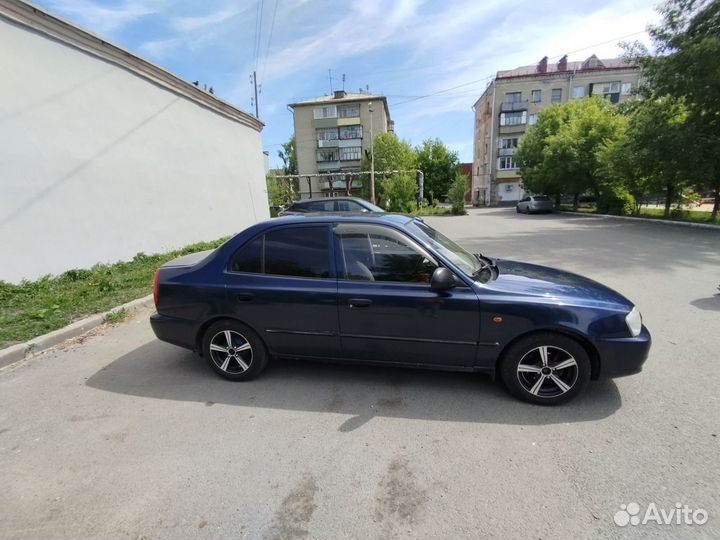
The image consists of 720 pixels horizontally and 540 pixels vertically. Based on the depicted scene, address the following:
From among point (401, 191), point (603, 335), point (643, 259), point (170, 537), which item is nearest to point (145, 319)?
point (170, 537)

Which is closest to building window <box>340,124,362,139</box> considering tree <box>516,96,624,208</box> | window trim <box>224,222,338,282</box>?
tree <box>516,96,624,208</box>

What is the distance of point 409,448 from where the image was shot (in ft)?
Result: 8.17

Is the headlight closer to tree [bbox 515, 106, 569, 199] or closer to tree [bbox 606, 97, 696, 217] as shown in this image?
tree [bbox 606, 97, 696, 217]

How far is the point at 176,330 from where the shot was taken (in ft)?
11.7

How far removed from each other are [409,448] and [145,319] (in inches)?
181

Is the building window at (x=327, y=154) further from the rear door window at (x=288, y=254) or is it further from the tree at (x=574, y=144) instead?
the rear door window at (x=288, y=254)

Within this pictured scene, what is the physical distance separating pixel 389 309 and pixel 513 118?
49258 millimetres

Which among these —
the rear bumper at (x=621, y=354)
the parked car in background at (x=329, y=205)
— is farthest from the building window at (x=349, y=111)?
the rear bumper at (x=621, y=354)

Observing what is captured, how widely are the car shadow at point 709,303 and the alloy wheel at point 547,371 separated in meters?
3.77

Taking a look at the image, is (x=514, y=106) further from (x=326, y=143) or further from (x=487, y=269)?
(x=487, y=269)

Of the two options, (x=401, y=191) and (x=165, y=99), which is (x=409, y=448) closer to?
(x=165, y=99)

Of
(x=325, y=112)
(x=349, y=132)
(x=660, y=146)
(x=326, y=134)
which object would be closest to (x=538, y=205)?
(x=660, y=146)

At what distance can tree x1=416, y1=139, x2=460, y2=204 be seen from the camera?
49.7m

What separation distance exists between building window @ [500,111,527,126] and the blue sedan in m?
47.6
